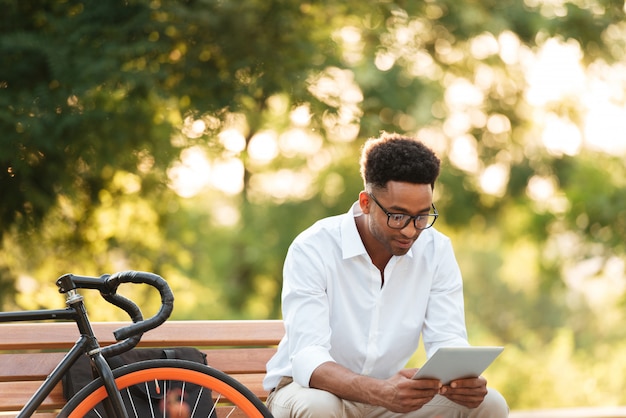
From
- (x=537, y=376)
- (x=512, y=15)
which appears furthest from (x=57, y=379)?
(x=537, y=376)

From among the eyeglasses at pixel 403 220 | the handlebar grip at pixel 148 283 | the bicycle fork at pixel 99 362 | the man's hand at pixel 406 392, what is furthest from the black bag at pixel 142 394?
the eyeglasses at pixel 403 220

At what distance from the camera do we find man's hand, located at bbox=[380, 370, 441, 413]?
251 centimetres

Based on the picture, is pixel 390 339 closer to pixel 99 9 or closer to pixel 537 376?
pixel 99 9

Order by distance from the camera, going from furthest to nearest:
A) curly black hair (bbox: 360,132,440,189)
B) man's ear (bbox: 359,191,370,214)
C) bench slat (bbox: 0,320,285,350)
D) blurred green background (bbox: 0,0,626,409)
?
blurred green background (bbox: 0,0,626,409), bench slat (bbox: 0,320,285,350), man's ear (bbox: 359,191,370,214), curly black hair (bbox: 360,132,440,189)

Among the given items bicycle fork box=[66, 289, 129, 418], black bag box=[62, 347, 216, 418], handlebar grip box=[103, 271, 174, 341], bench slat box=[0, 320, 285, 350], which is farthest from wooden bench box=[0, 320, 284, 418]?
Result: handlebar grip box=[103, 271, 174, 341]

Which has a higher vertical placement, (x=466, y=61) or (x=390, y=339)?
(x=466, y=61)

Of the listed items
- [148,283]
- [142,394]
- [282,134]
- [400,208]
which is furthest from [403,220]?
[282,134]

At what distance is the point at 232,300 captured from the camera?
1133 cm

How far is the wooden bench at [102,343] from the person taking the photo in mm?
2883

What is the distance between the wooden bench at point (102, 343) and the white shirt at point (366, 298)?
0.32m

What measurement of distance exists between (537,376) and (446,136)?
5.09m

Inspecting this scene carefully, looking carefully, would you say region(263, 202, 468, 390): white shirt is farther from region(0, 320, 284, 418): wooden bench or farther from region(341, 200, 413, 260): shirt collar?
region(0, 320, 284, 418): wooden bench

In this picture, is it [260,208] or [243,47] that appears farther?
[260,208]

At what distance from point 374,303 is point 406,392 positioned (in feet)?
1.40
